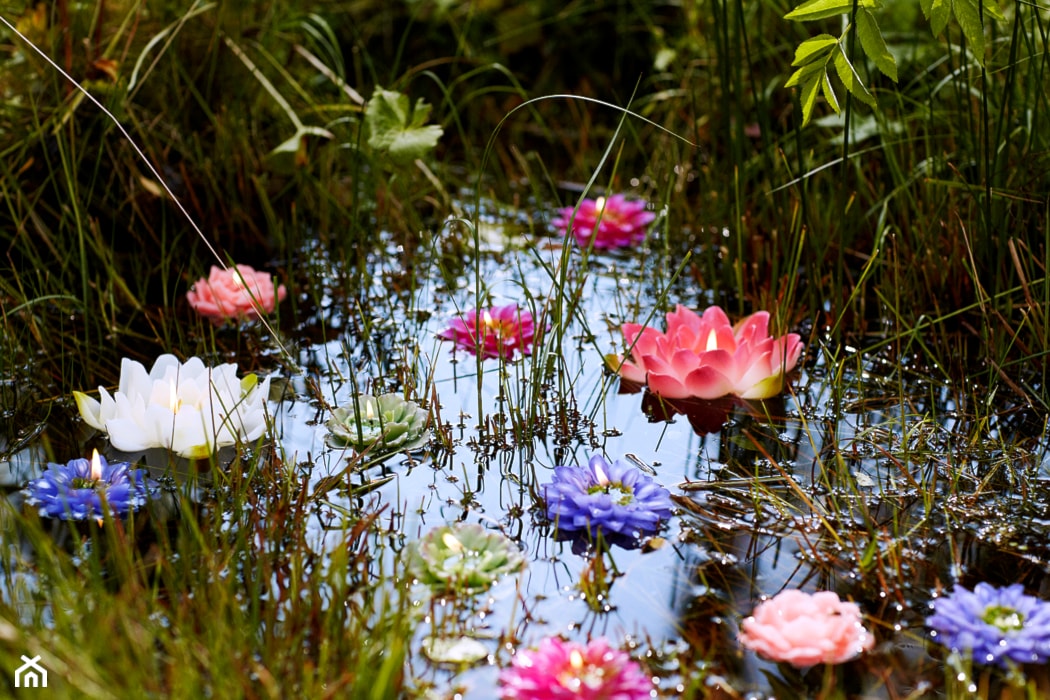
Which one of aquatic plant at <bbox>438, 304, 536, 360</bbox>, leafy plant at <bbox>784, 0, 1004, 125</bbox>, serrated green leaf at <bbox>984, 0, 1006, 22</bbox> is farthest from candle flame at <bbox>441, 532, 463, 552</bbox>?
serrated green leaf at <bbox>984, 0, 1006, 22</bbox>

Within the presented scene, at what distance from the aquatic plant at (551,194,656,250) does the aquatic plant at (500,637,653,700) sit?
1.26 meters

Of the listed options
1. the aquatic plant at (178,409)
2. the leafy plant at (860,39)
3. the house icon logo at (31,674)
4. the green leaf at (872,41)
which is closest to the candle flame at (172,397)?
the aquatic plant at (178,409)

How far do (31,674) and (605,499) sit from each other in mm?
656

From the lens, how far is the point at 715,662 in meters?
1.13

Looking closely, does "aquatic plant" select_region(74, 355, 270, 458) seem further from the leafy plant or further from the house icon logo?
the leafy plant

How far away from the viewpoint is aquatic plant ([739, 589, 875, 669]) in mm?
1084

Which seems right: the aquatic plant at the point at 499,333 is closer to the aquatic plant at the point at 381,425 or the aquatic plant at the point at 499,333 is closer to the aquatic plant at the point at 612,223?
the aquatic plant at the point at 381,425

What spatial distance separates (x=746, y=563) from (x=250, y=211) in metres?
1.40

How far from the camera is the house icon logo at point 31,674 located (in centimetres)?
101

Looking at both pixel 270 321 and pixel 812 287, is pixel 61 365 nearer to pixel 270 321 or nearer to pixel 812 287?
pixel 270 321

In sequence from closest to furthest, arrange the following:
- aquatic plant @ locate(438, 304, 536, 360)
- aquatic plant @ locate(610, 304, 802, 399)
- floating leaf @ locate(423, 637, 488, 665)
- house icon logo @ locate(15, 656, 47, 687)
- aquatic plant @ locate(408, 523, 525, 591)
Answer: house icon logo @ locate(15, 656, 47, 687) < floating leaf @ locate(423, 637, 488, 665) < aquatic plant @ locate(408, 523, 525, 591) < aquatic plant @ locate(610, 304, 802, 399) < aquatic plant @ locate(438, 304, 536, 360)

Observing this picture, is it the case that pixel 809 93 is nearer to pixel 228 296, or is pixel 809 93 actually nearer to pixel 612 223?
pixel 612 223

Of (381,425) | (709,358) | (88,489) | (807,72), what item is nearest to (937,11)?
(807,72)

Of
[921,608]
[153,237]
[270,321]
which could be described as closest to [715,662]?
[921,608]
